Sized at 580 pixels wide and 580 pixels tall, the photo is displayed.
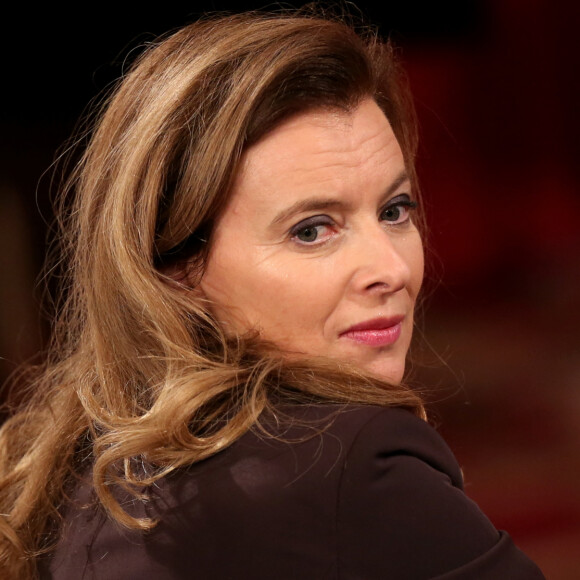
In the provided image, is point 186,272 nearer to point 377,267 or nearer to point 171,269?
point 171,269

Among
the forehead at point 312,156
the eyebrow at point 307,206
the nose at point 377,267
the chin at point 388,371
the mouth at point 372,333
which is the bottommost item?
the chin at point 388,371

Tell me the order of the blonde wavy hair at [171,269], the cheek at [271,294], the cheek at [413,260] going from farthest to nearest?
the cheek at [413,260], the cheek at [271,294], the blonde wavy hair at [171,269]

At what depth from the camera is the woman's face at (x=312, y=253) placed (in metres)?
1.34

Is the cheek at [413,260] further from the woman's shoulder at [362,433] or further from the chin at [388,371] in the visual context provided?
the woman's shoulder at [362,433]

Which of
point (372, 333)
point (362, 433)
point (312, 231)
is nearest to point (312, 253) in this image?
point (312, 231)

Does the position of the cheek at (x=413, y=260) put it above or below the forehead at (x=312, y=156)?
below

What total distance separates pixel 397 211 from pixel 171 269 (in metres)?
0.34

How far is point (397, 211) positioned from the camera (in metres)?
1.47

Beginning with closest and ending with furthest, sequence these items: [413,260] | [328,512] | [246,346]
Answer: [328,512] < [246,346] < [413,260]

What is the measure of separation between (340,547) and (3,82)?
2.05 metres

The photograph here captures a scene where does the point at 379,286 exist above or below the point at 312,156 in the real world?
below

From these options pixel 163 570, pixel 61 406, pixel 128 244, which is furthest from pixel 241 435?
pixel 61 406

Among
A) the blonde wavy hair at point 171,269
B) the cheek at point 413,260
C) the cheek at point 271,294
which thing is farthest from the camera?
the cheek at point 413,260

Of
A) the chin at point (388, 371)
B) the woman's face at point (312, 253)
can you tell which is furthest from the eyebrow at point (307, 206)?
the chin at point (388, 371)
